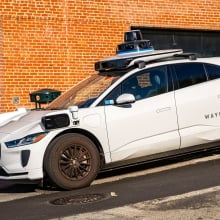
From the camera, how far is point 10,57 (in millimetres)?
12742

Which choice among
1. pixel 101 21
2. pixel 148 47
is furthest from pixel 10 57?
pixel 148 47

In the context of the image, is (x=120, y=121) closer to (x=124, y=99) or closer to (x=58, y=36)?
(x=124, y=99)

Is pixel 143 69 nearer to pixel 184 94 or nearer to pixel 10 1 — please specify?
pixel 184 94

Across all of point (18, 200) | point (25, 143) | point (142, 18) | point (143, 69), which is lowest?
point (18, 200)

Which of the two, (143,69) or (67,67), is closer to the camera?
(143,69)

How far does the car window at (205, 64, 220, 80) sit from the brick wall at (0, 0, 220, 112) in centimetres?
540

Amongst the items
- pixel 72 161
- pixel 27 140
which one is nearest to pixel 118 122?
pixel 72 161

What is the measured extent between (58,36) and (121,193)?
23.0ft

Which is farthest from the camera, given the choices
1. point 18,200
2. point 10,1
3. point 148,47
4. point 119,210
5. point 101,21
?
point 101,21

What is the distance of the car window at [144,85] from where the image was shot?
7863mm

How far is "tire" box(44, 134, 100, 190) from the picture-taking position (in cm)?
721

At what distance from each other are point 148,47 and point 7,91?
16.0 ft

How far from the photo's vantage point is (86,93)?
316 inches

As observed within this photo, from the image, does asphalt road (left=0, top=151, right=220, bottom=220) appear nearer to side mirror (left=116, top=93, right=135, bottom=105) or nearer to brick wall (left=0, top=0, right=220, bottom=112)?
side mirror (left=116, top=93, right=135, bottom=105)
